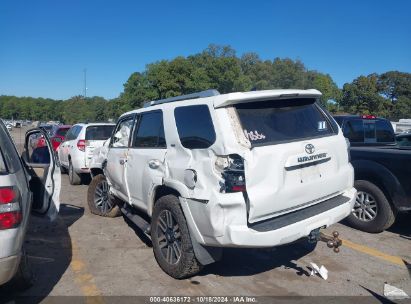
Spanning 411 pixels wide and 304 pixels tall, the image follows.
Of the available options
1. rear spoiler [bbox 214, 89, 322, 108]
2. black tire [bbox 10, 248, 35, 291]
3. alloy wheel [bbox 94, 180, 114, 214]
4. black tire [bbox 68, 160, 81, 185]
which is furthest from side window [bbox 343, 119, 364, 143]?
black tire [bbox 10, 248, 35, 291]

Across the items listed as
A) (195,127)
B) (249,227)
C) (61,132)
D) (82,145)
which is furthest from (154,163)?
(61,132)

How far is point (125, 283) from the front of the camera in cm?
417

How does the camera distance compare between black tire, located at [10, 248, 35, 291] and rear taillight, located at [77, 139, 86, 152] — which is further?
rear taillight, located at [77, 139, 86, 152]

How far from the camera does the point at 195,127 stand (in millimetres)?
4016

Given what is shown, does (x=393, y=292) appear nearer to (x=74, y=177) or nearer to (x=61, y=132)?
(x=74, y=177)

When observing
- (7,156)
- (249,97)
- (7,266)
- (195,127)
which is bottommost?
(7,266)

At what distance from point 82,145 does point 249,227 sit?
6.91 metres

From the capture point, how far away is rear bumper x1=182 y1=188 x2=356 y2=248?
344 cm

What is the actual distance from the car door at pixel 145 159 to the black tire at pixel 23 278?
1.46 metres

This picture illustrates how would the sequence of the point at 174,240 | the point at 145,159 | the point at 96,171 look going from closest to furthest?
the point at 174,240
the point at 145,159
the point at 96,171

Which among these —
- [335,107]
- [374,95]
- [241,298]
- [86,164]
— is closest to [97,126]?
[86,164]

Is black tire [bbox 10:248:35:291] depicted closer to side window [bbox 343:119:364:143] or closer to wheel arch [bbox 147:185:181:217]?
wheel arch [bbox 147:185:181:217]

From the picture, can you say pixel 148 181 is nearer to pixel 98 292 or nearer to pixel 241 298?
pixel 98 292

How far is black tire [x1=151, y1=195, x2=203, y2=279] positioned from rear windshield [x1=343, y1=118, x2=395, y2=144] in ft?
17.9
